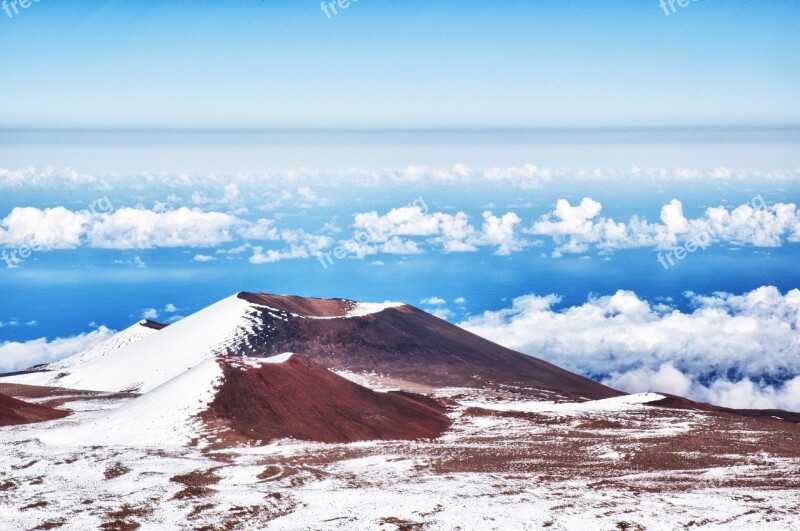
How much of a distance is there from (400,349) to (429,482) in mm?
63305

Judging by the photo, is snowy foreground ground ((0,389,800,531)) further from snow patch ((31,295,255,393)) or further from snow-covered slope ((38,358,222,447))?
snow patch ((31,295,255,393))

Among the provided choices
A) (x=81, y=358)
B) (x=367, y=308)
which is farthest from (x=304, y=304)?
(x=81, y=358)

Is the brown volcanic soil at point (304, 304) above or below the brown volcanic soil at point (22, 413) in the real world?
above

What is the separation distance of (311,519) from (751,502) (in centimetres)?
1957

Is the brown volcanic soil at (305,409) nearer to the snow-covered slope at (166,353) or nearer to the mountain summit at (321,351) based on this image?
the mountain summit at (321,351)

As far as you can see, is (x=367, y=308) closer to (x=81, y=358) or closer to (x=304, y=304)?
(x=304, y=304)

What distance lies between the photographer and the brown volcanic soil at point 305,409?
6206cm

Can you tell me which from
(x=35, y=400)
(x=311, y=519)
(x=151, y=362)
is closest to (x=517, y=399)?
(x=151, y=362)

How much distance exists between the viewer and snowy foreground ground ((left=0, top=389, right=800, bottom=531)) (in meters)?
38.6

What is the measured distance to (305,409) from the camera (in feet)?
217

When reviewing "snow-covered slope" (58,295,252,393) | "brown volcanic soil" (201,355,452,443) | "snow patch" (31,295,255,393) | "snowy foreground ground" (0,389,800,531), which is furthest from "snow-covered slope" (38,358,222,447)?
"snow-covered slope" (58,295,252,393)

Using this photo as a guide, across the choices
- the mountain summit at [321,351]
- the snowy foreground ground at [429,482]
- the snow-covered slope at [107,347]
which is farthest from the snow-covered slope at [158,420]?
the snow-covered slope at [107,347]

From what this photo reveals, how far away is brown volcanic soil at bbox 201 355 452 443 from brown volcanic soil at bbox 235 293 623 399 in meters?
27.7

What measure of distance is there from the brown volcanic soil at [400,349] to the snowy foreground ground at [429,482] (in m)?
35.1
